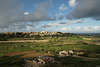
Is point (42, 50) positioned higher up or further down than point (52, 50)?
higher up

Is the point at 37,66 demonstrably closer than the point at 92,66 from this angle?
Yes

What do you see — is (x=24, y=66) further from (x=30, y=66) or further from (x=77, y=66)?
(x=77, y=66)

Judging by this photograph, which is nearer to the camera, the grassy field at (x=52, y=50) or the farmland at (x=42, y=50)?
the grassy field at (x=52, y=50)

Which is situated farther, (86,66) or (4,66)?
(86,66)

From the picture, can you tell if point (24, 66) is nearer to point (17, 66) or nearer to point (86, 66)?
point (17, 66)

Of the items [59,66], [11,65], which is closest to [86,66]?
[59,66]

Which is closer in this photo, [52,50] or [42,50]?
[42,50]

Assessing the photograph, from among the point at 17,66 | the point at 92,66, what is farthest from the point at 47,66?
the point at 92,66

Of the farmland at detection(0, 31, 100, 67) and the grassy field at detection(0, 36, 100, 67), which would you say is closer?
the grassy field at detection(0, 36, 100, 67)

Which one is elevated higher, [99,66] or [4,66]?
[4,66]
